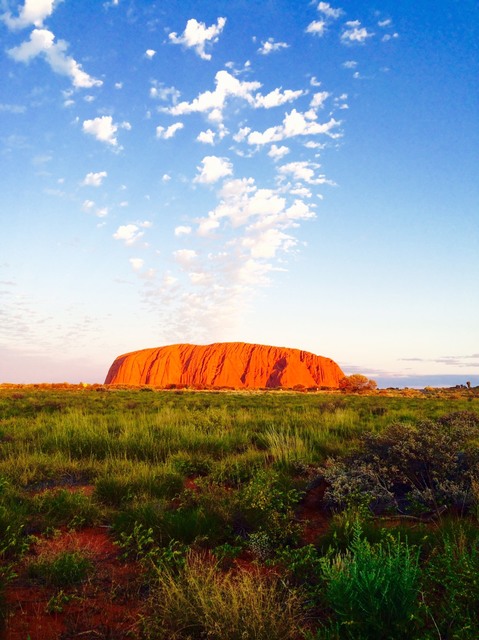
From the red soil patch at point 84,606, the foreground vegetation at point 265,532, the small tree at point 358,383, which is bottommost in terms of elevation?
the small tree at point 358,383

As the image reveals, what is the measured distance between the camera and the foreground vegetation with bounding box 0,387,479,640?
275cm

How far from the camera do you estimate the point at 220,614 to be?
9.01 feet

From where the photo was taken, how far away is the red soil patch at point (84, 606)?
9.86ft

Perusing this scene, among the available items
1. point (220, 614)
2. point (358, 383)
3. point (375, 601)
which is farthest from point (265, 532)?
point (358, 383)

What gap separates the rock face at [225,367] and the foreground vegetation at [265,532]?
13391cm

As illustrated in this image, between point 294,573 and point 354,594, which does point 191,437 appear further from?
point 354,594

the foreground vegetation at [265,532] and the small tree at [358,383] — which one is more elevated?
the foreground vegetation at [265,532]

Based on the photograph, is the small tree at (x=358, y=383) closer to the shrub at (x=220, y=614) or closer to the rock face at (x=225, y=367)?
the rock face at (x=225, y=367)

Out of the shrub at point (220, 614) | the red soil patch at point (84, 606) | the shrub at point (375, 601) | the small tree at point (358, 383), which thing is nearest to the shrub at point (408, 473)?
the shrub at point (375, 601)

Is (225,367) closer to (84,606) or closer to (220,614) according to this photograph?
(84,606)

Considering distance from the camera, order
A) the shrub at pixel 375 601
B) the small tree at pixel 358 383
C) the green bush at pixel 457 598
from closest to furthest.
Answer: the green bush at pixel 457 598, the shrub at pixel 375 601, the small tree at pixel 358 383

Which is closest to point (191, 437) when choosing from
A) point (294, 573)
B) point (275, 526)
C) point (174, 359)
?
point (275, 526)

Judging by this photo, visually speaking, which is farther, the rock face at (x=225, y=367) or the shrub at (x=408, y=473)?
the rock face at (x=225, y=367)

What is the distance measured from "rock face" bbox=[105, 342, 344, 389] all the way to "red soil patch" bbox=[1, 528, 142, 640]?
5399 inches
